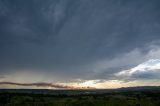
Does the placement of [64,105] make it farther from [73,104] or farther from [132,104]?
[132,104]

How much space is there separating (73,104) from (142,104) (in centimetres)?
4419

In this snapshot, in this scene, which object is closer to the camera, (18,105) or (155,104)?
(155,104)

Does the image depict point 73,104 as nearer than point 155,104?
No

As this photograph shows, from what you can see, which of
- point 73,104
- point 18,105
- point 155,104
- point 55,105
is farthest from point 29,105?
point 155,104

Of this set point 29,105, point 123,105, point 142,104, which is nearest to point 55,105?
point 29,105

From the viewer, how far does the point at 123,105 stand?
14800 centimetres

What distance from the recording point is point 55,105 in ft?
494

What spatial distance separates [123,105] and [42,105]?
2047 inches

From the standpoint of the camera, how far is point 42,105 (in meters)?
154

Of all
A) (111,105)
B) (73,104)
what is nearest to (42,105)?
(73,104)

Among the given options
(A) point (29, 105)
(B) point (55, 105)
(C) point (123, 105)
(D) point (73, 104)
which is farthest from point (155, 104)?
(A) point (29, 105)

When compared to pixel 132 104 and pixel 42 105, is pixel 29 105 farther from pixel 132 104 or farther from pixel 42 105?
pixel 132 104

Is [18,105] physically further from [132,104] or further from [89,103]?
[132,104]

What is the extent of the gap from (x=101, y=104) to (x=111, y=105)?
8228mm
